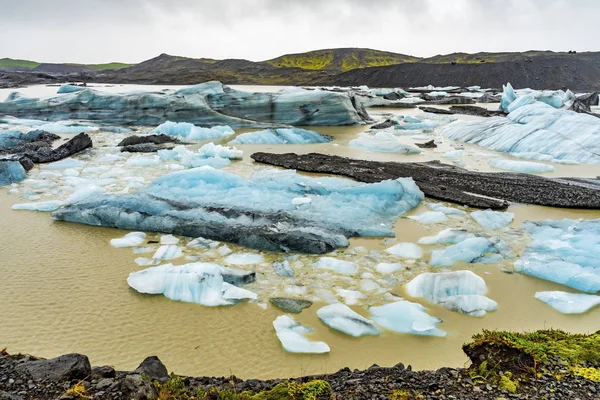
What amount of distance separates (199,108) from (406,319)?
17.8 meters

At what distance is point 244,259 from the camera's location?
6.07 meters

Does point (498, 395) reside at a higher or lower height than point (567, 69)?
lower

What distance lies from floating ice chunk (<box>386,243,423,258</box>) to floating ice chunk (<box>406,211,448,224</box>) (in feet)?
4.73

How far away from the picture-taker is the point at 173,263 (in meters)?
5.91

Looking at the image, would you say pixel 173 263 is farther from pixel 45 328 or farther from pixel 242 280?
pixel 45 328

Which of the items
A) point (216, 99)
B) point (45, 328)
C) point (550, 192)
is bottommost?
point (45, 328)

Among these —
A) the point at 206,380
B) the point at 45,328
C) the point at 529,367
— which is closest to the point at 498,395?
the point at 529,367

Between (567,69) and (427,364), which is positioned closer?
(427,364)

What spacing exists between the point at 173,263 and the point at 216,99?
16.5m

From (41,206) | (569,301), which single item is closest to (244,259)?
(569,301)

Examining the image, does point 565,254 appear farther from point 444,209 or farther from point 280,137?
point 280,137

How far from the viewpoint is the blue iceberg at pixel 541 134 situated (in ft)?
44.7

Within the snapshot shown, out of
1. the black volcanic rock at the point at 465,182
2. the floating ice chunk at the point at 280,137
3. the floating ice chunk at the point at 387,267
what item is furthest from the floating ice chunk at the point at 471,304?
the floating ice chunk at the point at 280,137

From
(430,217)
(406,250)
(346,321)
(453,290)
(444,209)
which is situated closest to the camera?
(346,321)
